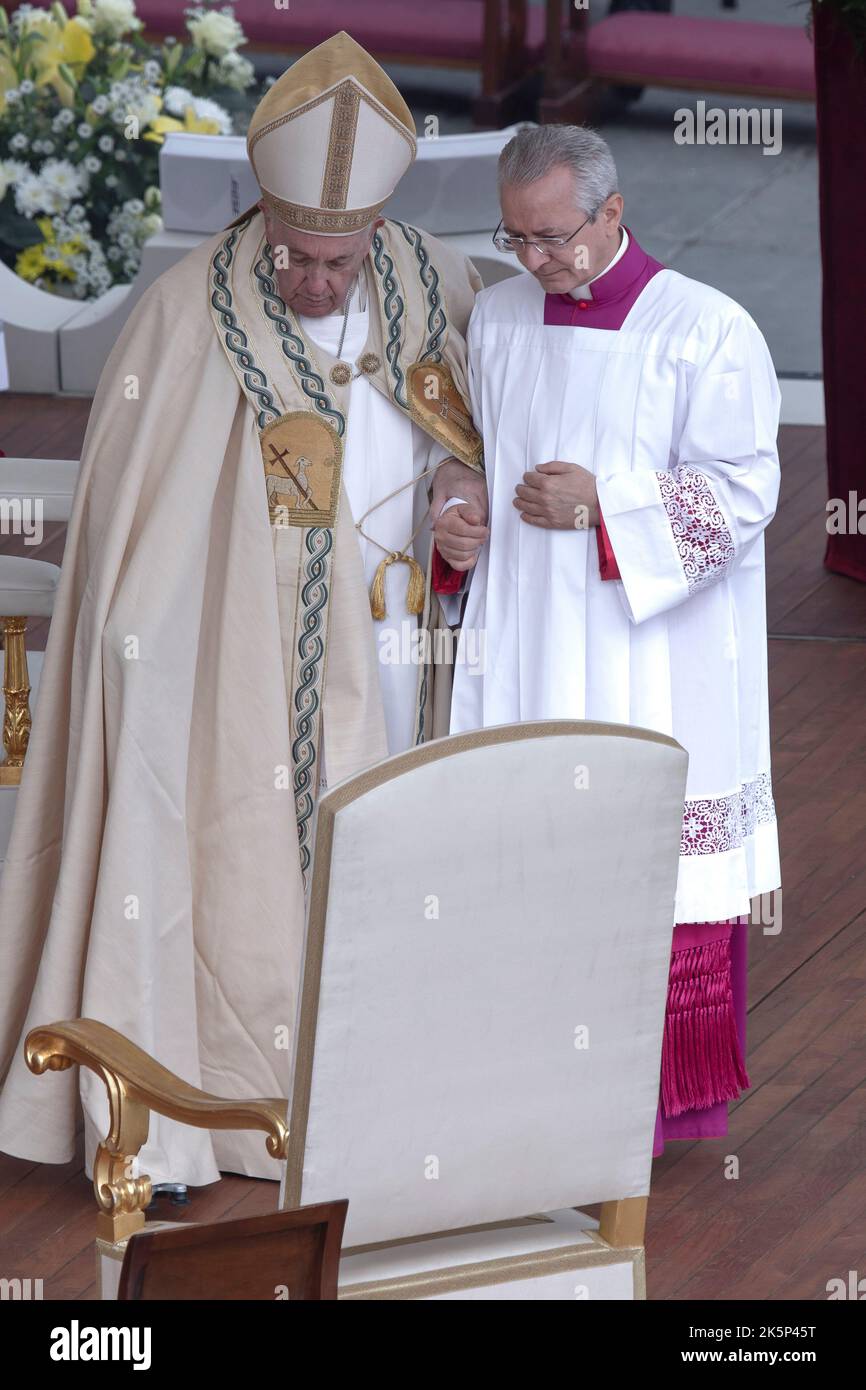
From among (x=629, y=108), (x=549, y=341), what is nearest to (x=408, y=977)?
(x=549, y=341)

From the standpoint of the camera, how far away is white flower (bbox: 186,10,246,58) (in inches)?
285

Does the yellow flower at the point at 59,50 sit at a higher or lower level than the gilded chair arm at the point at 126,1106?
higher

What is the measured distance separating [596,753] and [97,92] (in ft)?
18.0

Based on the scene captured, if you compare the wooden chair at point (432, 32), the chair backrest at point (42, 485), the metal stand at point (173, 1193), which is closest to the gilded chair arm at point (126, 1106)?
the metal stand at point (173, 1193)

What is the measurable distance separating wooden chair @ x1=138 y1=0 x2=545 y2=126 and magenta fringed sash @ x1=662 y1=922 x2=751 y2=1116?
Answer: 615 centimetres

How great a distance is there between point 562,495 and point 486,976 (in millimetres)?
899

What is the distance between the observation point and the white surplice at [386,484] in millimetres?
3129

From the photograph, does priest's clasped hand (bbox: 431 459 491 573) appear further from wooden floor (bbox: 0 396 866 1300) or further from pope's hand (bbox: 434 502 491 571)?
wooden floor (bbox: 0 396 866 1300)

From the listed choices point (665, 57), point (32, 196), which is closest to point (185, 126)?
point (32, 196)

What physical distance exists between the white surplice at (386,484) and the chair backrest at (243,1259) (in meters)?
1.14

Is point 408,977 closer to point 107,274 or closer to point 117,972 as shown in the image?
point 117,972

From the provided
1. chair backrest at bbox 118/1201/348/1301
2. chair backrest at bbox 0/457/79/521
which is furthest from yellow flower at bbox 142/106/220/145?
chair backrest at bbox 118/1201/348/1301

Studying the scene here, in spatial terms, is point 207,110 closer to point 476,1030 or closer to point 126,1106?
point 126,1106

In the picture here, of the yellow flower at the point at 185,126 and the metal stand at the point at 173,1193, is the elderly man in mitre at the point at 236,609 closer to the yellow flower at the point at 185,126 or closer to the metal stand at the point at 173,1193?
the metal stand at the point at 173,1193
